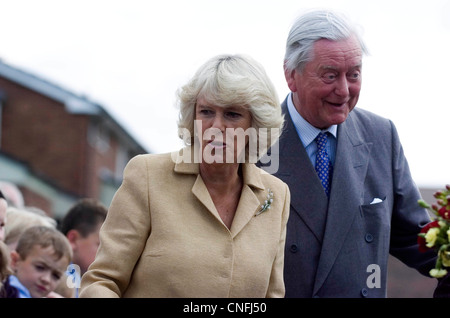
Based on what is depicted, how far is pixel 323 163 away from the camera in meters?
5.38

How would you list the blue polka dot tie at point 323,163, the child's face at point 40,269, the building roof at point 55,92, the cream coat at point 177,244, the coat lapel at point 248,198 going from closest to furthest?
the cream coat at point 177,244 < the coat lapel at point 248,198 < the blue polka dot tie at point 323,163 < the child's face at point 40,269 < the building roof at point 55,92

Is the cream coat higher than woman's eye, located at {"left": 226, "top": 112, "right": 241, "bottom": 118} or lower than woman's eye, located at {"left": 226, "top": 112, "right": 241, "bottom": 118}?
lower

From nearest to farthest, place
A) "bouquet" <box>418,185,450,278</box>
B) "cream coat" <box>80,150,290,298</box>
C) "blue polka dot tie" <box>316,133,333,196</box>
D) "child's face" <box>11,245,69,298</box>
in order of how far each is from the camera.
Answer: "cream coat" <box>80,150,290,298</box> < "bouquet" <box>418,185,450,278</box> < "blue polka dot tie" <box>316,133,333,196</box> < "child's face" <box>11,245,69,298</box>

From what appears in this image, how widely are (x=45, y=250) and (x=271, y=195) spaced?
3049 millimetres

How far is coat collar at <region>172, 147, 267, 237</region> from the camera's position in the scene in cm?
435

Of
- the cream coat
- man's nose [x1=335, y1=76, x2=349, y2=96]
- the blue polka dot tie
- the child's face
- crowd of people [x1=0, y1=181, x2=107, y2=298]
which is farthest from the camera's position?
the child's face

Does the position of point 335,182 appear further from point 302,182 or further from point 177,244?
point 177,244

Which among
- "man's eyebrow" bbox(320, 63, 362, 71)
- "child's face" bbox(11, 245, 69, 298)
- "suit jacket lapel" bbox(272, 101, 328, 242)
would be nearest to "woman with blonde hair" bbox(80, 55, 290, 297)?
"suit jacket lapel" bbox(272, 101, 328, 242)

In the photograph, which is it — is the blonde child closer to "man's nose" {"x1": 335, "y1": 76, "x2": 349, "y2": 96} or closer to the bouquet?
"man's nose" {"x1": 335, "y1": 76, "x2": 349, "y2": 96}

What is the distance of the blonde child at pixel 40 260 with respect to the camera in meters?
7.14

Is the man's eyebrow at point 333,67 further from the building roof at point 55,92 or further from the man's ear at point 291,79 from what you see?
the building roof at point 55,92

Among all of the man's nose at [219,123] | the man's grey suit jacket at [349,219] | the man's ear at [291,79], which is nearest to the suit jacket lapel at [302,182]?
the man's grey suit jacket at [349,219]

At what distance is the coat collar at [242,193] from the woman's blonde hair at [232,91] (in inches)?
3.8
